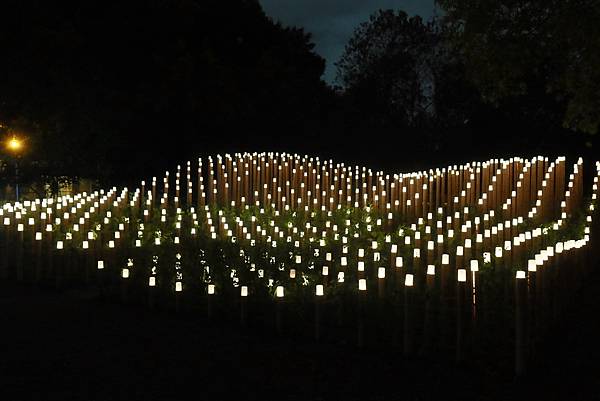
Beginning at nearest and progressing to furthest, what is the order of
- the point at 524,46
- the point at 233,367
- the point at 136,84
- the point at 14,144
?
the point at 233,367
the point at 524,46
the point at 14,144
the point at 136,84

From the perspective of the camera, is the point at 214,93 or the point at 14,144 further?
the point at 214,93

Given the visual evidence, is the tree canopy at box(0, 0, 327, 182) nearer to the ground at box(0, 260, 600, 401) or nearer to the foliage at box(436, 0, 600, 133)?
the foliage at box(436, 0, 600, 133)

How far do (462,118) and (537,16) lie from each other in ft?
51.1

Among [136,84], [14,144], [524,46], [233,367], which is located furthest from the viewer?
[136,84]

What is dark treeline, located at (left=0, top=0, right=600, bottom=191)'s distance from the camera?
14.1m

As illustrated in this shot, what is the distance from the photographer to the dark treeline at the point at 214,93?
14078mm

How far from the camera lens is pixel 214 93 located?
20.1m

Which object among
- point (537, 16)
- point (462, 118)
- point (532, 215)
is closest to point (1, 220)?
point (532, 215)

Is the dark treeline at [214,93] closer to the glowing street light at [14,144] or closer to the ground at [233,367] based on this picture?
the glowing street light at [14,144]

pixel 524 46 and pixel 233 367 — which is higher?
pixel 524 46

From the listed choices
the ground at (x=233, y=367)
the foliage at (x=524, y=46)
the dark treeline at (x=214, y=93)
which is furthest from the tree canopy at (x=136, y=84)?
the ground at (x=233, y=367)

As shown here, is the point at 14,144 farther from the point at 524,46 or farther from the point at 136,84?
the point at 524,46

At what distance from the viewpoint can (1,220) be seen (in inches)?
465

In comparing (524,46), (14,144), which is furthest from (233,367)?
(14,144)
